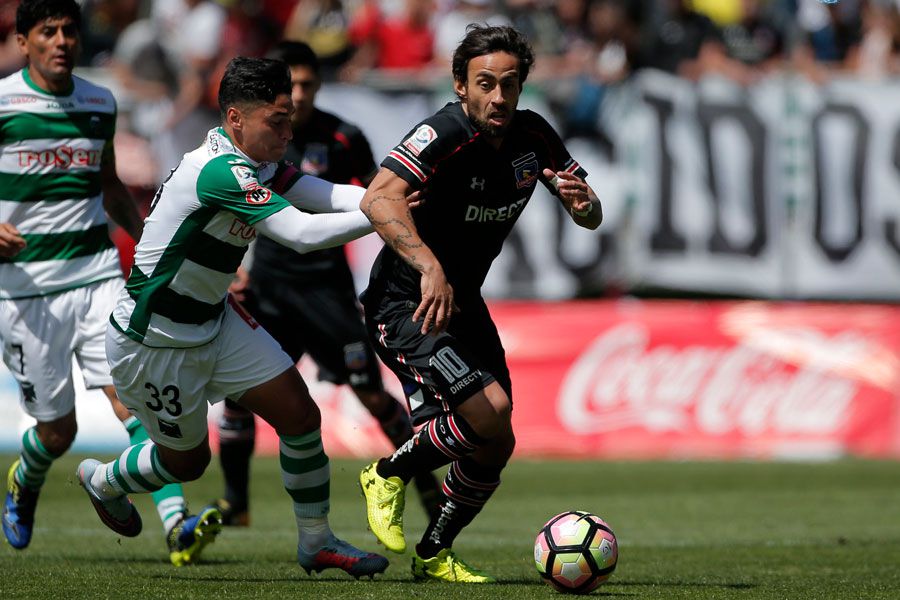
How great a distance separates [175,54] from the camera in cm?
1769

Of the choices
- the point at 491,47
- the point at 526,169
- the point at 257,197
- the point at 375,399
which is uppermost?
the point at 491,47

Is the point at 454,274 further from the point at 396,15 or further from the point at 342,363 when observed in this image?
the point at 396,15

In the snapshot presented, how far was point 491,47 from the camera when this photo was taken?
7168 millimetres

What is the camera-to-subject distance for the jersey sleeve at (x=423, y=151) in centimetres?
707

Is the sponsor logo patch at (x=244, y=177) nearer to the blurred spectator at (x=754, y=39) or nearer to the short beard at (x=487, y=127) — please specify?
the short beard at (x=487, y=127)

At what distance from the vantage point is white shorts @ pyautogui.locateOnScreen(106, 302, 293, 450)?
720cm

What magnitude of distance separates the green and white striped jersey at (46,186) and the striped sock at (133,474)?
141 centimetres

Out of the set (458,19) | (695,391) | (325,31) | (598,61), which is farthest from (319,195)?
(458,19)

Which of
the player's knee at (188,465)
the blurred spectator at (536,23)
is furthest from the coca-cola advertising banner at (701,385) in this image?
the player's knee at (188,465)

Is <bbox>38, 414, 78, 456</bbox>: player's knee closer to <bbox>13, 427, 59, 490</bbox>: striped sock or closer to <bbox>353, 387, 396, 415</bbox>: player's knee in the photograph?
<bbox>13, 427, 59, 490</bbox>: striped sock

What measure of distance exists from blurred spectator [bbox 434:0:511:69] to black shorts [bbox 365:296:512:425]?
10.7 meters

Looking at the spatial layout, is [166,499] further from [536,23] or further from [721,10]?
[721,10]

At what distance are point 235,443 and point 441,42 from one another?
919 centimetres

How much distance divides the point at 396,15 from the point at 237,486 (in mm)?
9522
